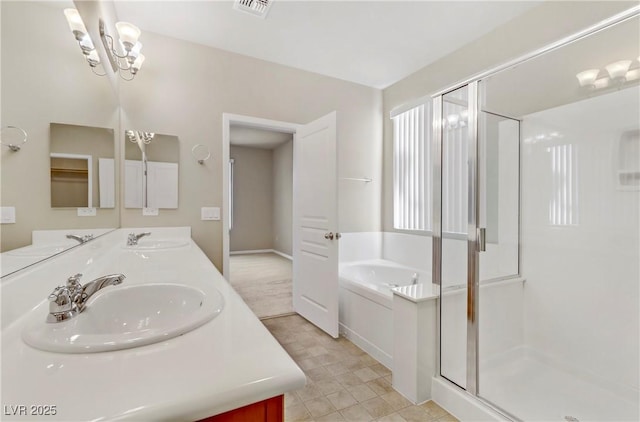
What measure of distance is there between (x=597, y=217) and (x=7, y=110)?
2726 mm

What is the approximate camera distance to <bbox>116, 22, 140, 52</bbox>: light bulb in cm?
180

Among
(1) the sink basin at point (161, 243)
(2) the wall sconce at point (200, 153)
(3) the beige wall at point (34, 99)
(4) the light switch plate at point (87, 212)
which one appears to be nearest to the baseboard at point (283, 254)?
(2) the wall sconce at point (200, 153)

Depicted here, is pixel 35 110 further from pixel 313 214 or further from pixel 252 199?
pixel 252 199

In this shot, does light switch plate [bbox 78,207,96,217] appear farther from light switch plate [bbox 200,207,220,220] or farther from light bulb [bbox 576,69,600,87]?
light bulb [bbox 576,69,600,87]

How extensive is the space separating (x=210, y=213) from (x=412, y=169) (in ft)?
7.09

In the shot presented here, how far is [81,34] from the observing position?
1102mm

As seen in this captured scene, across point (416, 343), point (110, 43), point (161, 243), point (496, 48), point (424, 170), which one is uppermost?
point (496, 48)

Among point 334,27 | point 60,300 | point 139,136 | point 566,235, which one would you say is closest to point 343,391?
point 60,300

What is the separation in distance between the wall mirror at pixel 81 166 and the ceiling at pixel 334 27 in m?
1.30

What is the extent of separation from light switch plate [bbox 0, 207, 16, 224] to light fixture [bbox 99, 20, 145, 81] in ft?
4.12

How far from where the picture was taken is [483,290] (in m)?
1.84

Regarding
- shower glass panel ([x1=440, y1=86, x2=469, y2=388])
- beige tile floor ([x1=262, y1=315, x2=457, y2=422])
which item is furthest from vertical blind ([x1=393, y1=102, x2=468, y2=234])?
beige tile floor ([x1=262, y1=315, x2=457, y2=422])

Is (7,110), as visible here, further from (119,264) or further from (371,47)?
(371,47)

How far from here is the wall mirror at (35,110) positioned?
0.62 m
